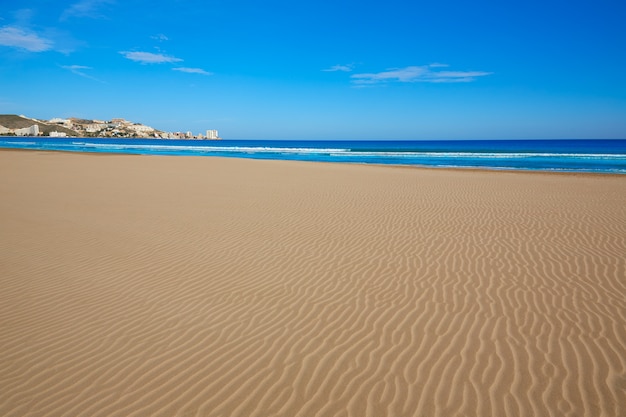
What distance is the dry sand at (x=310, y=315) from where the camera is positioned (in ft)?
11.6

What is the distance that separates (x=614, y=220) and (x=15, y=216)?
18.2m

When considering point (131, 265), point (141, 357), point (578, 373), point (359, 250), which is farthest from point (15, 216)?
point (578, 373)

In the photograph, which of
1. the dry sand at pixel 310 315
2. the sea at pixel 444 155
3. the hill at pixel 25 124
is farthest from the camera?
the hill at pixel 25 124

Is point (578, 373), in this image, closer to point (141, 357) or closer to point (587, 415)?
point (587, 415)

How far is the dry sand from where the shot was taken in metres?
3.54

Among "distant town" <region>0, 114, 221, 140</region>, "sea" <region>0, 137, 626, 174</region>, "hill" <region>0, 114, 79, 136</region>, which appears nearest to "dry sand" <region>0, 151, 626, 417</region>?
"sea" <region>0, 137, 626, 174</region>

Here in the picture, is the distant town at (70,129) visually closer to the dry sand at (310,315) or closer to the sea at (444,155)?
the sea at (444,155)

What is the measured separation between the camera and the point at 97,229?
30.8ft

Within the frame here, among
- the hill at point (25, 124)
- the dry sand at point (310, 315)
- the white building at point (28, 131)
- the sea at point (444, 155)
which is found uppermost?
the hill at point (25, 124)

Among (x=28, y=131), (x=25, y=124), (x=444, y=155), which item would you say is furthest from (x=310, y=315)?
(x=25, y=124)

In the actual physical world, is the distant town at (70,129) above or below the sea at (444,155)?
above

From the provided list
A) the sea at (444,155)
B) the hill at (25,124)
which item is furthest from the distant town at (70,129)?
the sea at (444,155)

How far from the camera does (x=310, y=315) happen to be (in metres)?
5.16

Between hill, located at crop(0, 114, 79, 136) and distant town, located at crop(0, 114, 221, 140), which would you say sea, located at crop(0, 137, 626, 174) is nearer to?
distant town, located at crop(0, 114, 221, 140)
